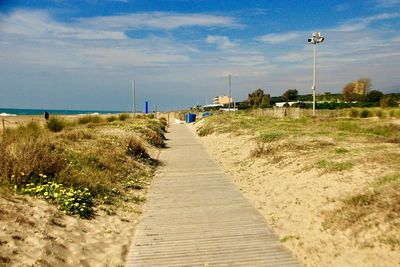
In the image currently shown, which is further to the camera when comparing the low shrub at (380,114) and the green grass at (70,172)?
the low shrub at (380,114)

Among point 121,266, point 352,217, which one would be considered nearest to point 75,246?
point 121,266

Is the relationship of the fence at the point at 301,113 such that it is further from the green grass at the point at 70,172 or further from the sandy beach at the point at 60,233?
the sandy beach at the point at 60,233

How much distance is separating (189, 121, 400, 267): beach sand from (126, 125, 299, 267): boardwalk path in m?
0.32

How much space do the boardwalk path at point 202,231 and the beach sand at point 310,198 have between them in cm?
32

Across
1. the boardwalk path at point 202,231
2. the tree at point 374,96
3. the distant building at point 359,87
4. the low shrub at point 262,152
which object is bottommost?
the boardwalk path at point 202,231

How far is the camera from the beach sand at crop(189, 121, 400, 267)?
5.32 meters

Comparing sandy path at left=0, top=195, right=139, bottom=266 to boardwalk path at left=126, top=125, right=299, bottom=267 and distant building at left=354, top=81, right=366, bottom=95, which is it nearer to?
boardwalk path at left=126, top=125, right=299, bottom=267

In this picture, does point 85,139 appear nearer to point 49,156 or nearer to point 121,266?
point 49,156

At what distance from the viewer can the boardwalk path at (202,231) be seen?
5535 mm

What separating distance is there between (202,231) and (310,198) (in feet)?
8.67

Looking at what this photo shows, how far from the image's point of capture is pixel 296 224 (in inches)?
272

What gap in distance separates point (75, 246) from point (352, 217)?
444 cm

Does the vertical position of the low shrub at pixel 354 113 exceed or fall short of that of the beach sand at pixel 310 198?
it exceeds it

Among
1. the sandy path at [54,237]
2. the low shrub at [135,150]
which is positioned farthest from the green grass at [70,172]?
the low shrub at [135,150]
